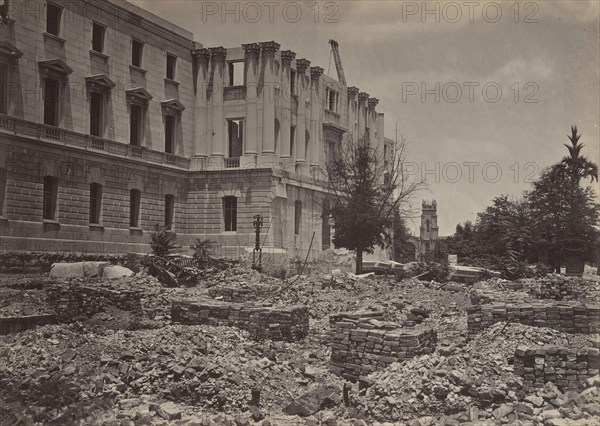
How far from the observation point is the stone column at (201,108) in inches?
1489

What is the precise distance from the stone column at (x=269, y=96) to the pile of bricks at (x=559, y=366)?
1065 inches

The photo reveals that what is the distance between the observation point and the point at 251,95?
37375 millimetres

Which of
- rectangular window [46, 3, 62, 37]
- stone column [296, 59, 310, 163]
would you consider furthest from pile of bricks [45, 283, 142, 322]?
stone column [296, 59, 310, 163]

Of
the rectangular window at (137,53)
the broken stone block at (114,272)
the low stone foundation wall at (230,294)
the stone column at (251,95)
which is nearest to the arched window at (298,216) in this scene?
the stone column at (251,95)

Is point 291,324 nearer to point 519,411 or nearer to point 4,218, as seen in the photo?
point 519,411

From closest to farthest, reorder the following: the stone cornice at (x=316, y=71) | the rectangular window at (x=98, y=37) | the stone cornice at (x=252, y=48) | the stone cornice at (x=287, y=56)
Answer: the rectangular window at (x=98, y=37), the stone cornice at (x=252, y=48), the stone cornice at (x=287, y=56), the stone cornice at (x=316, y=71)

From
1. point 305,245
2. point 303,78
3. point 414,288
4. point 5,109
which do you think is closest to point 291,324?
point 414,288

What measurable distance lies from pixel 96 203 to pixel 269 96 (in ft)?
38.3

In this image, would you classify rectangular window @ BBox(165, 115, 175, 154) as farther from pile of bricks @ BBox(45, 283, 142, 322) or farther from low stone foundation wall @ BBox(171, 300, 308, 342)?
low stone foundation wall @ BBox(171, 300, 308, 342)

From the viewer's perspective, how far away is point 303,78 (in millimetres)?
40906

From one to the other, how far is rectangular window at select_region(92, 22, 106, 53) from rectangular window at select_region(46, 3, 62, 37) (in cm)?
231

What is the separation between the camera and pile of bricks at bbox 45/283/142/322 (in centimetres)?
1700

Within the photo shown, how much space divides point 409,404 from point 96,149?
947 inches

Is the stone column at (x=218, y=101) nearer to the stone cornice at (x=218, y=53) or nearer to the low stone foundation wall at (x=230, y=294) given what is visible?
the stone cornice at (x=218, y=53)
